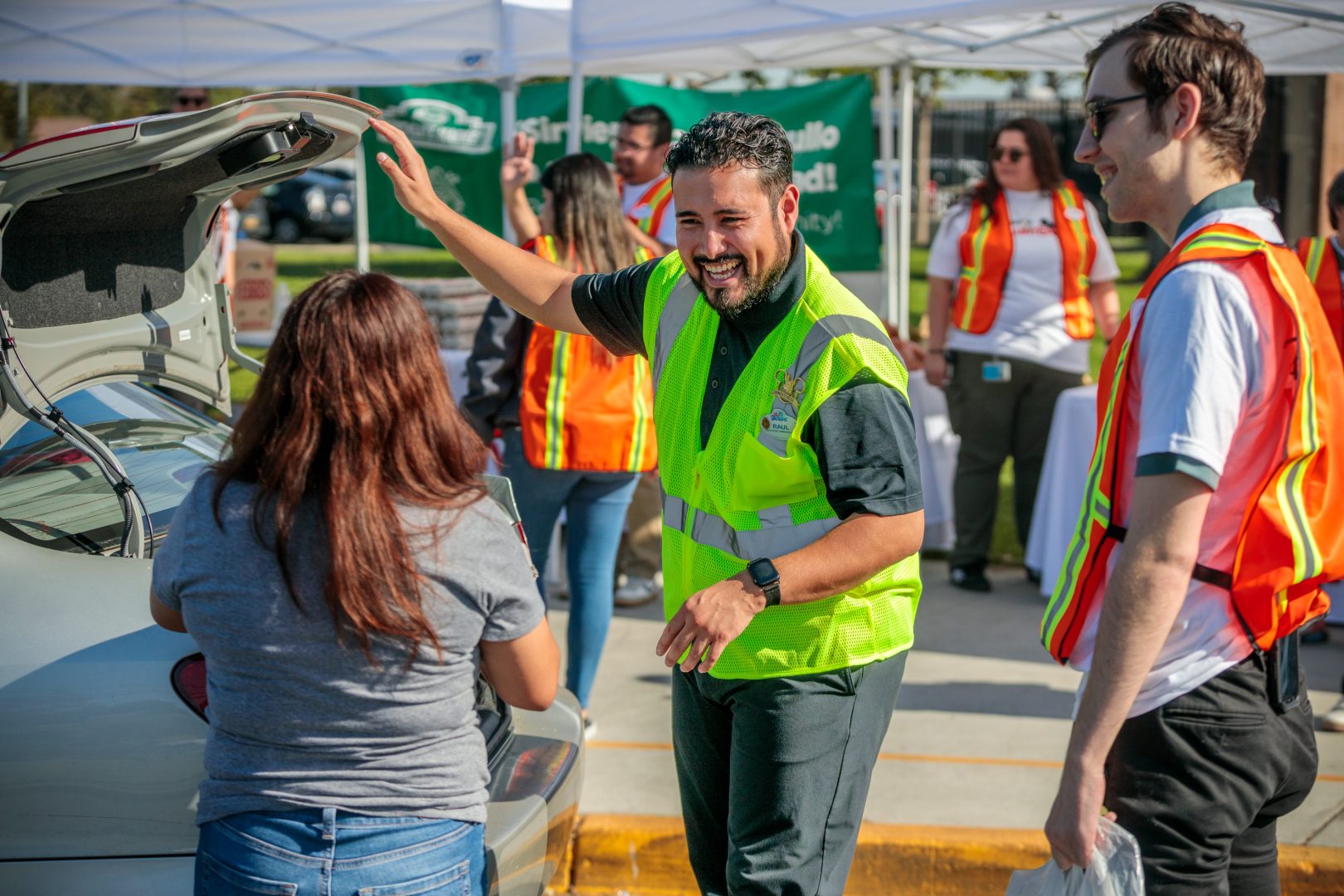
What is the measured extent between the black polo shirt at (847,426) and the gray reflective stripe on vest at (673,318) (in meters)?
0.13

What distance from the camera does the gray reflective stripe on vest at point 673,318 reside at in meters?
2.61

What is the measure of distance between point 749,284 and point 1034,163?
13.7 ft

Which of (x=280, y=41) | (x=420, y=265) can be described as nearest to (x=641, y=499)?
(x=280, y=41)

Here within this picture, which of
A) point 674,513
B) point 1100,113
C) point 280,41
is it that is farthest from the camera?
point 280,41

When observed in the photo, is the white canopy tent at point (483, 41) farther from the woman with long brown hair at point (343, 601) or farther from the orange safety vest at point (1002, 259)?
the woman with long brown hair at point (343, 601)

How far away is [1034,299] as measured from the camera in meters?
6.13

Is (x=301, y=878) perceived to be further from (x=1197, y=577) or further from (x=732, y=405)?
(x=1197, y=577)

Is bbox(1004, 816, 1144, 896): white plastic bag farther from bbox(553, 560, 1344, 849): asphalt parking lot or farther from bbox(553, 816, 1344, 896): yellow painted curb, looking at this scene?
bbox(553, 560, 1344, 849): asphalt parking lot

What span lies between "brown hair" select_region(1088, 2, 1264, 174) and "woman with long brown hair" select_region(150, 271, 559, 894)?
1168 mm

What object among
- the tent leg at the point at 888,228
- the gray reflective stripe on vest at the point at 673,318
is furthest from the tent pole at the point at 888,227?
the gray reflective stripe on vest at the point at 673,318

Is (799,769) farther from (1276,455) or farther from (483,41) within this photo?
(483,41)

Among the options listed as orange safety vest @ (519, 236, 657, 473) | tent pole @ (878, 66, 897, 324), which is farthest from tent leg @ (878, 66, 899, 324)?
orange safety vest @ (519, 236, 657, 473)

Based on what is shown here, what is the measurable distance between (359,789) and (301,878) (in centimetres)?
15

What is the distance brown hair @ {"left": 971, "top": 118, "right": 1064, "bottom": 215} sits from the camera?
616cm
